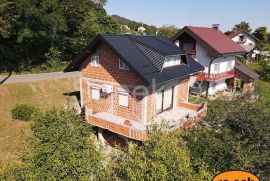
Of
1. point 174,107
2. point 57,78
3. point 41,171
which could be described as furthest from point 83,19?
point 41,171

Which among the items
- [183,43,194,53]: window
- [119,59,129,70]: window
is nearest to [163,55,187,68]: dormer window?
[119,59,129,70]: window

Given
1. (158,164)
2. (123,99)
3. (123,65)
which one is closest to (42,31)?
(123,65)

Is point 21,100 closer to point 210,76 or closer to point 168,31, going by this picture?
point 210,76

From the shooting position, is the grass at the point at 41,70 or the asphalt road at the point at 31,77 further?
the grass at the point at 41,70

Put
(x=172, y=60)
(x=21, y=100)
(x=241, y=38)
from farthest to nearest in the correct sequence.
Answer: (x=241, y=38), (x=21, y=100), (x=172, y=60)

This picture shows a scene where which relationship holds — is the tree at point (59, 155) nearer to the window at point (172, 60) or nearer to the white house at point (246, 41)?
the window at point (172, 60)

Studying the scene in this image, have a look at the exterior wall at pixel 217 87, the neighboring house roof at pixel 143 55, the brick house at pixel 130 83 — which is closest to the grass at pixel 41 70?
the neighboring house roof at pixel 143 55
